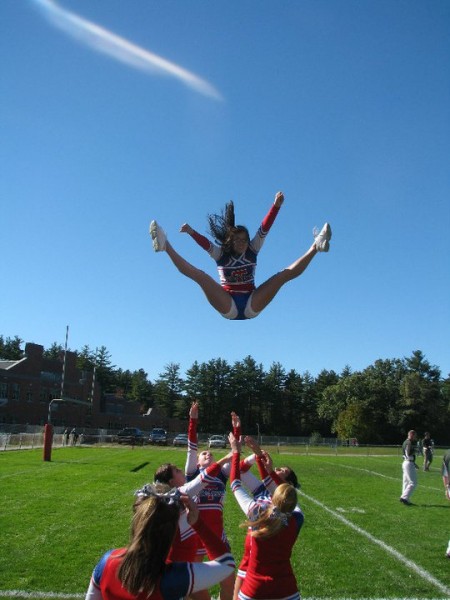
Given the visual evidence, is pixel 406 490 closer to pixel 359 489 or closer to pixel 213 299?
pixel 359 489

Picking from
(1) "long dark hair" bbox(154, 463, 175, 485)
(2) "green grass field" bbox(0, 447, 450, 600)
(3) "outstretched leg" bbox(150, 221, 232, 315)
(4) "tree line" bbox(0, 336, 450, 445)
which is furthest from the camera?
(4) "tree line" bbox(0, 336, 450, 445)

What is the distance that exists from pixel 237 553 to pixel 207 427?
71182 mm

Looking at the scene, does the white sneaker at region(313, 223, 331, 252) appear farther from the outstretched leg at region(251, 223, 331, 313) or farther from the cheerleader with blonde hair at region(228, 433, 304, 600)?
the cheerleader with blonde hair at region(228, 433, 304, 600)

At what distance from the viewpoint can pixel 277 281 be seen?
558 cm

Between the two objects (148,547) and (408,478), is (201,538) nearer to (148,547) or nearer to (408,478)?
(148,547)

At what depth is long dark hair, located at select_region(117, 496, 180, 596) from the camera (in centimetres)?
278

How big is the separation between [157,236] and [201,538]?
2.71m

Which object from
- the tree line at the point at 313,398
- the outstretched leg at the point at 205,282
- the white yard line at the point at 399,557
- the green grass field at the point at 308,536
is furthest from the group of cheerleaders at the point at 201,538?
the tree line at the point at 313,398

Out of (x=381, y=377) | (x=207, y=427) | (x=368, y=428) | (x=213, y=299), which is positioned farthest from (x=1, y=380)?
(x=213, y=299)

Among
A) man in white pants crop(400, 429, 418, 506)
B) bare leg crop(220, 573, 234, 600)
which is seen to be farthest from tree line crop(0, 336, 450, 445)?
bare leg crop(220, 573, 234, 600)

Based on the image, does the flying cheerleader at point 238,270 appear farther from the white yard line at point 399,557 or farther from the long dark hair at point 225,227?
the white yard line at point 399,557

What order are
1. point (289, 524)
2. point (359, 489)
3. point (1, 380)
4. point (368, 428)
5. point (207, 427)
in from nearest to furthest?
point (289, 524), point (359, 489), point (1, 380), point (368, 428), point (207, 427)

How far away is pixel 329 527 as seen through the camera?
10750 millimetres

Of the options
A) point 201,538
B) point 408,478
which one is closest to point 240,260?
point 201,538
